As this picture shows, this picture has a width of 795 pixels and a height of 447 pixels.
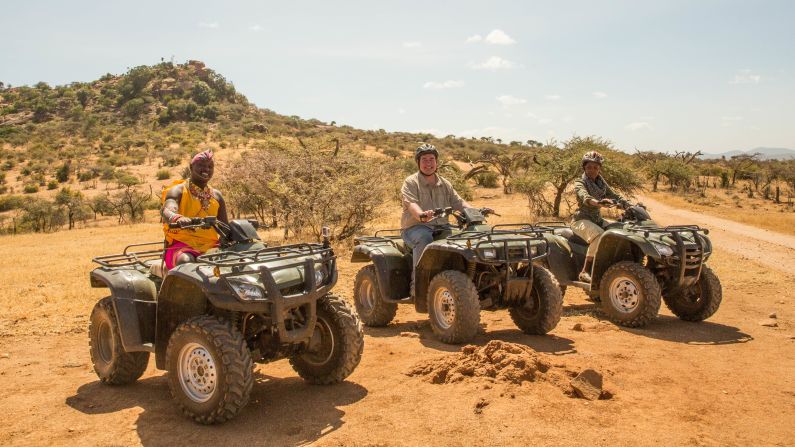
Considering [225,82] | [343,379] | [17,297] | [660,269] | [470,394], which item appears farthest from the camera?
[225,82]

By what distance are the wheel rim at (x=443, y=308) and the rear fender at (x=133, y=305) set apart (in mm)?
3071

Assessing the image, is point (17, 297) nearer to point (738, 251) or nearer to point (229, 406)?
point (229, 406)

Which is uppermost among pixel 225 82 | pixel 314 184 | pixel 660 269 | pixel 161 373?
pixel 225 82

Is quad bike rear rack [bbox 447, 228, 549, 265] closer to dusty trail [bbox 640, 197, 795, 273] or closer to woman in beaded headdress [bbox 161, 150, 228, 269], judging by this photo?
woman in beaded headdress [bbox 161, 150, 228, 269]

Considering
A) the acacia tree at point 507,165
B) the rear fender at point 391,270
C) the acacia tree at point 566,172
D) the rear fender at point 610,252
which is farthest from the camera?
the acacia tree at point 507,165

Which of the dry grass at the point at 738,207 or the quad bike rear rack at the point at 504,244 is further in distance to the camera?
the dry grass at the point at 738,207

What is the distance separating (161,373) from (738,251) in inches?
573

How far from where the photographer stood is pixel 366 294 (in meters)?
8.61

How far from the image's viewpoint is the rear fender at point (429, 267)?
7.46m

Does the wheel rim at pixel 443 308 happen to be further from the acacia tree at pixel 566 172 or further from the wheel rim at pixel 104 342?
the acacia tree at pixel 566 172

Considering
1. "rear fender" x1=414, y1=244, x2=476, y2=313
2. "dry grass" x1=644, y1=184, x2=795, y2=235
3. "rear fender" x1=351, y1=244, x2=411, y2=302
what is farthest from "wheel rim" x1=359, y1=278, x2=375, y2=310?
"dry grass" x1=644, y1=184, x2=795, y2=235

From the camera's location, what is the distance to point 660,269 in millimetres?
8273

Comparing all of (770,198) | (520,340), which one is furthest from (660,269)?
(770,198)

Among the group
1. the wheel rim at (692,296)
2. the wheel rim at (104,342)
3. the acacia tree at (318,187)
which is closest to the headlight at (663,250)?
the wheel rim at (692,296)
